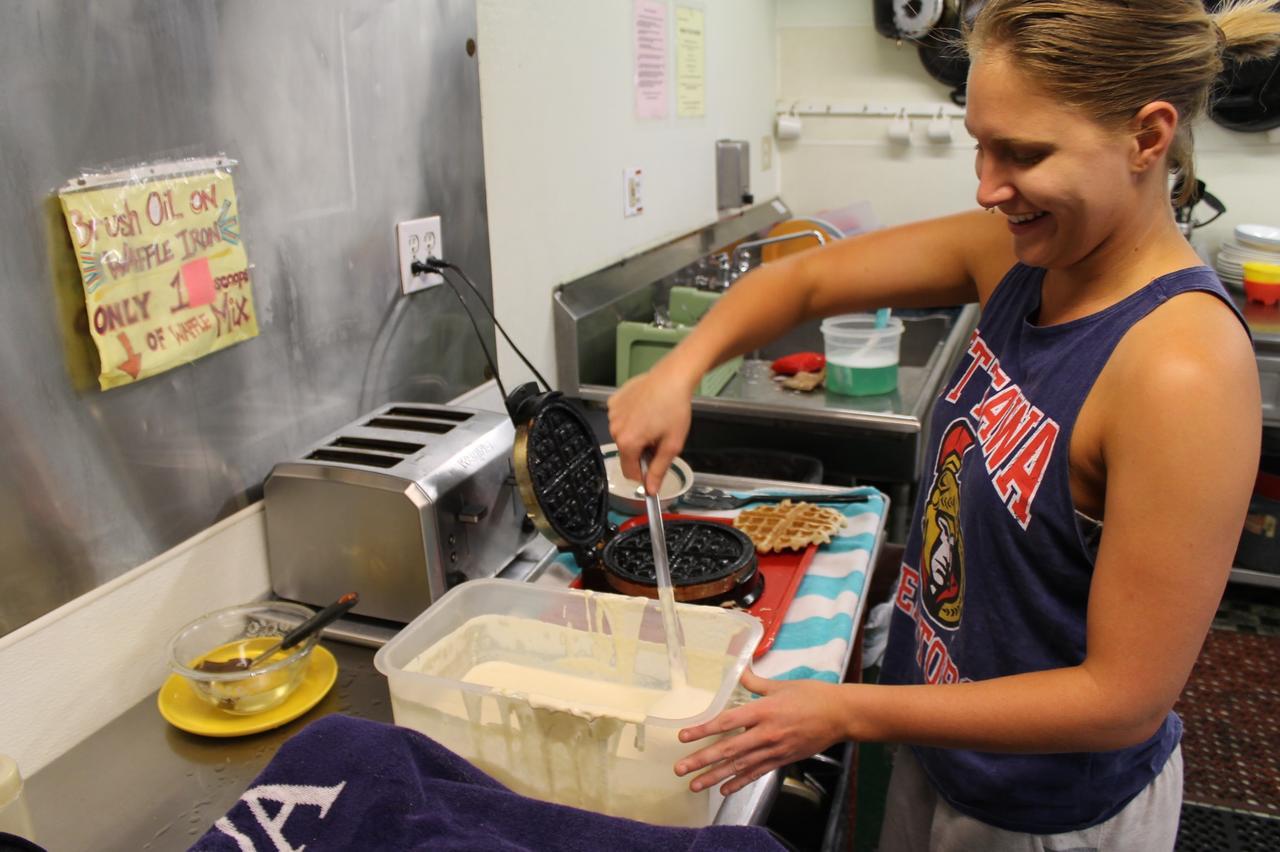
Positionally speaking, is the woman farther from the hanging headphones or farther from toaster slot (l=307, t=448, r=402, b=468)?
the hanging headphones

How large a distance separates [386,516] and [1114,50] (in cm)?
94

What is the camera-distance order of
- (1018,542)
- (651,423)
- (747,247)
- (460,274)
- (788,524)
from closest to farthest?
(1018,542)
(651,423)
(788,524)
(460,274)
(747,247)

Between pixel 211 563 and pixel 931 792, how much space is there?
0.95 m

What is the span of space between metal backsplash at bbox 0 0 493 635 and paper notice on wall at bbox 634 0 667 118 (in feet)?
2.42

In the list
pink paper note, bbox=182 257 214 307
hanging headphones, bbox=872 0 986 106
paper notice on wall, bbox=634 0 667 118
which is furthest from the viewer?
hanging headphones, bbox=872 0 986 106

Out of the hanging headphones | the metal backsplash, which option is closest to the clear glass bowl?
the metal backsplash

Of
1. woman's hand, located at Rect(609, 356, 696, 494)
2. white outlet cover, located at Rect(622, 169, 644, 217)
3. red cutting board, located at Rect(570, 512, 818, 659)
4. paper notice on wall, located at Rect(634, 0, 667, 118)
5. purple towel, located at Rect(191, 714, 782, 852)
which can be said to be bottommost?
red cutting board, located at Rect(570, 512, 818, 659)

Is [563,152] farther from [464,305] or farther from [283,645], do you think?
[283,645]

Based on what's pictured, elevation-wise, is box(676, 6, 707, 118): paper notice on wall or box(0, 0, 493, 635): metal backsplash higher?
box(676, 6, 707, 118): paper notice on wall

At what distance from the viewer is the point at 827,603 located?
4.57ft

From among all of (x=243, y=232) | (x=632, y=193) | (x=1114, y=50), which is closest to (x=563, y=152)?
→ (x=632, y=193)

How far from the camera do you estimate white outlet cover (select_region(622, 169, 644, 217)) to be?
→ 92.8 inches

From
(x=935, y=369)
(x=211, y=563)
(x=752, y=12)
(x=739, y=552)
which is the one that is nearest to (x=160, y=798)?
(x=211, y=563)

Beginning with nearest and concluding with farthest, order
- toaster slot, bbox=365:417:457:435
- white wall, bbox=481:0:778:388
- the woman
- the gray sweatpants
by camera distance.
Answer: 1. the woman
2. the gray sweatpants
3. toaster slot, bbox=365:417:457:435
4. white wall, bbox=481:0:778:388
